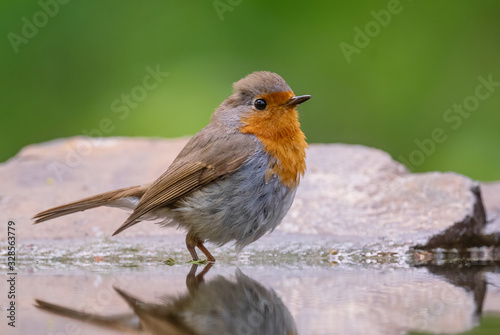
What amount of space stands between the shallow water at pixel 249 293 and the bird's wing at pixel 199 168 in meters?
0.33

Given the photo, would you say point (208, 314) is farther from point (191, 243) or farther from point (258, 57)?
point (258, 57)

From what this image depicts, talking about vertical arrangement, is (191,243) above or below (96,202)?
below

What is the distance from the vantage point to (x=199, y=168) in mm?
4094

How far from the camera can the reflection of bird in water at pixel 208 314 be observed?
223 centimetres

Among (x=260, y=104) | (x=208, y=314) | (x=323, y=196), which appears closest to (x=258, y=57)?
(x=323, y=196)

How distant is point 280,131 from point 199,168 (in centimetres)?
52

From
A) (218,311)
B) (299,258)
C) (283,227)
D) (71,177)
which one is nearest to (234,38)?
(71,177)

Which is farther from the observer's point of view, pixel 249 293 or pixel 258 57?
pixel 258 57

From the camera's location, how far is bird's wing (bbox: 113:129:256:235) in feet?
13.2

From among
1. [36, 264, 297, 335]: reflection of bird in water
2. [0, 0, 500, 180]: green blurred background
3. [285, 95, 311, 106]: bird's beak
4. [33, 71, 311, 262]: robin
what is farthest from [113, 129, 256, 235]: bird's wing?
[0, 0, 500, 180]: green blurred background

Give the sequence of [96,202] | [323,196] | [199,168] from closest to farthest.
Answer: [199,168] → [96,202] → [323,196]

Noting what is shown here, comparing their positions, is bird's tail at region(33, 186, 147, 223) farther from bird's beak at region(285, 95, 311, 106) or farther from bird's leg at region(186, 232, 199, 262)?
bird's beak at region(285, 95, 311, 106)

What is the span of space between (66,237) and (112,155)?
1677mm

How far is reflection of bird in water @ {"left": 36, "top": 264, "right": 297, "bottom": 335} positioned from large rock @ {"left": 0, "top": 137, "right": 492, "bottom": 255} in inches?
57.9
